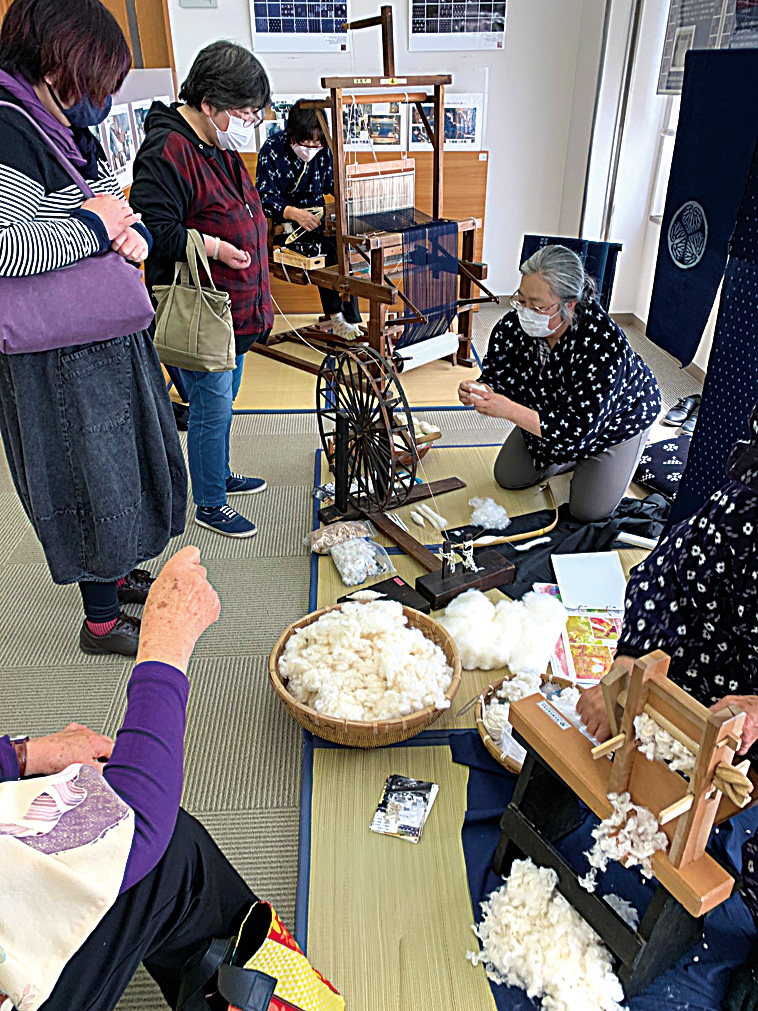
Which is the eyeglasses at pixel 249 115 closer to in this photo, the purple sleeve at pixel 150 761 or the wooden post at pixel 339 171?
the wooden post at pixel 339 171

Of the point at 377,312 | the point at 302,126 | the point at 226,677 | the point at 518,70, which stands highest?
the point at 518,70

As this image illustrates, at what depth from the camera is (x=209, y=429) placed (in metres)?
2.37

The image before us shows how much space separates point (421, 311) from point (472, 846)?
2.69 metres

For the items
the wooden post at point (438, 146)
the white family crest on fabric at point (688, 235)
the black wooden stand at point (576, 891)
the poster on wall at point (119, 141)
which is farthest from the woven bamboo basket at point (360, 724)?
the wooden post at point (438, 146)

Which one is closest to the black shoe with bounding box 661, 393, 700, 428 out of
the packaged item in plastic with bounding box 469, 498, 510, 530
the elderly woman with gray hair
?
the elderly woman with gray hair

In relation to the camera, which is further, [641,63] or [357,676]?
[641,63]

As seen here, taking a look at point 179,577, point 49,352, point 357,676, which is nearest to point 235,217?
point 49,352

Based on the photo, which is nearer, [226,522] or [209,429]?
[209,429]

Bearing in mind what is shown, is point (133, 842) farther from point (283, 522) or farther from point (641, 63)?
point (641, 63)

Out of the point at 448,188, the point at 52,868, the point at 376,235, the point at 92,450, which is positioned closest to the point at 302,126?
the point at 376,235

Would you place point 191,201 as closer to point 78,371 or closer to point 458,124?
point 78,371

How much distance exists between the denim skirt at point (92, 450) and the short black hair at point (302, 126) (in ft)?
8.00

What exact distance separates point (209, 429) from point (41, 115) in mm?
1138

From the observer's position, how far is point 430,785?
5.23 ft
